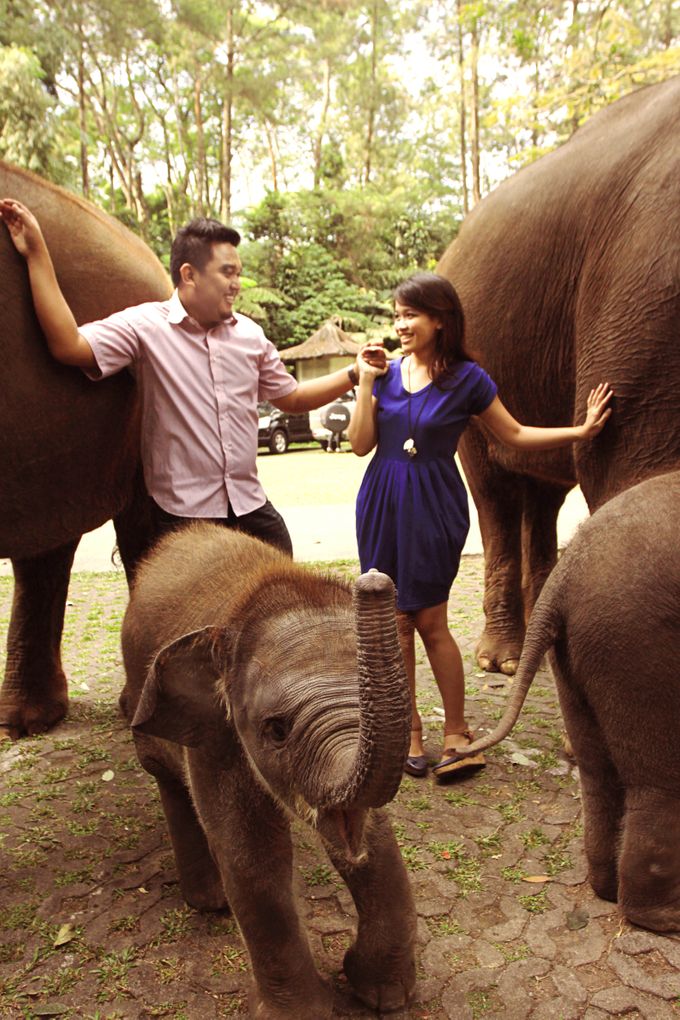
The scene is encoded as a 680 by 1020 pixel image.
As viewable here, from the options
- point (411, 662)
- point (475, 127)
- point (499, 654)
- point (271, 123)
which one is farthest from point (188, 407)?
point (271, 123)

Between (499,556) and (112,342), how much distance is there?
9.33 ft

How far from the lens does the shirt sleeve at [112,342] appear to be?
3.08m

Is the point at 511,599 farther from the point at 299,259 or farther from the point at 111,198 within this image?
the point at 111,198

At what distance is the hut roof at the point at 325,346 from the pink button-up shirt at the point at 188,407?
22.9m

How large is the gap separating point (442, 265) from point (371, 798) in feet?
12.4

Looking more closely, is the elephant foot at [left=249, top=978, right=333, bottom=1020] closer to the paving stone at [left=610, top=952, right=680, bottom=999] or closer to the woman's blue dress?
the paving stone at [left=610, top=952, right=680, bottom=999]

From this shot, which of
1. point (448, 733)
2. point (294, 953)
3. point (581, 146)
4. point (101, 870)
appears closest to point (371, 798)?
point (294, 953)

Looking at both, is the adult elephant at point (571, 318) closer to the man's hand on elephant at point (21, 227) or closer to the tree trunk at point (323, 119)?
the man's hand on elephant at point (21, 227)

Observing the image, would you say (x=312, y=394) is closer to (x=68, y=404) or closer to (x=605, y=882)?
(x=68, y=404)

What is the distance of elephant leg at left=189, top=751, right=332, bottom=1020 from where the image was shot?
213 cm

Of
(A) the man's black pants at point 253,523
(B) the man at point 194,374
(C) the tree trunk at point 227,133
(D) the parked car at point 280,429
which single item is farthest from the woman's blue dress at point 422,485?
(C) the tree trunk at point 227,133

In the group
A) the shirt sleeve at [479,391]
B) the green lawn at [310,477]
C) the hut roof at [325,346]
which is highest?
the hut roof at [325,346]

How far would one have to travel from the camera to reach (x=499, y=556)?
514 centimetres

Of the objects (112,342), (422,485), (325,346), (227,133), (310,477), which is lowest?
(310,477)
